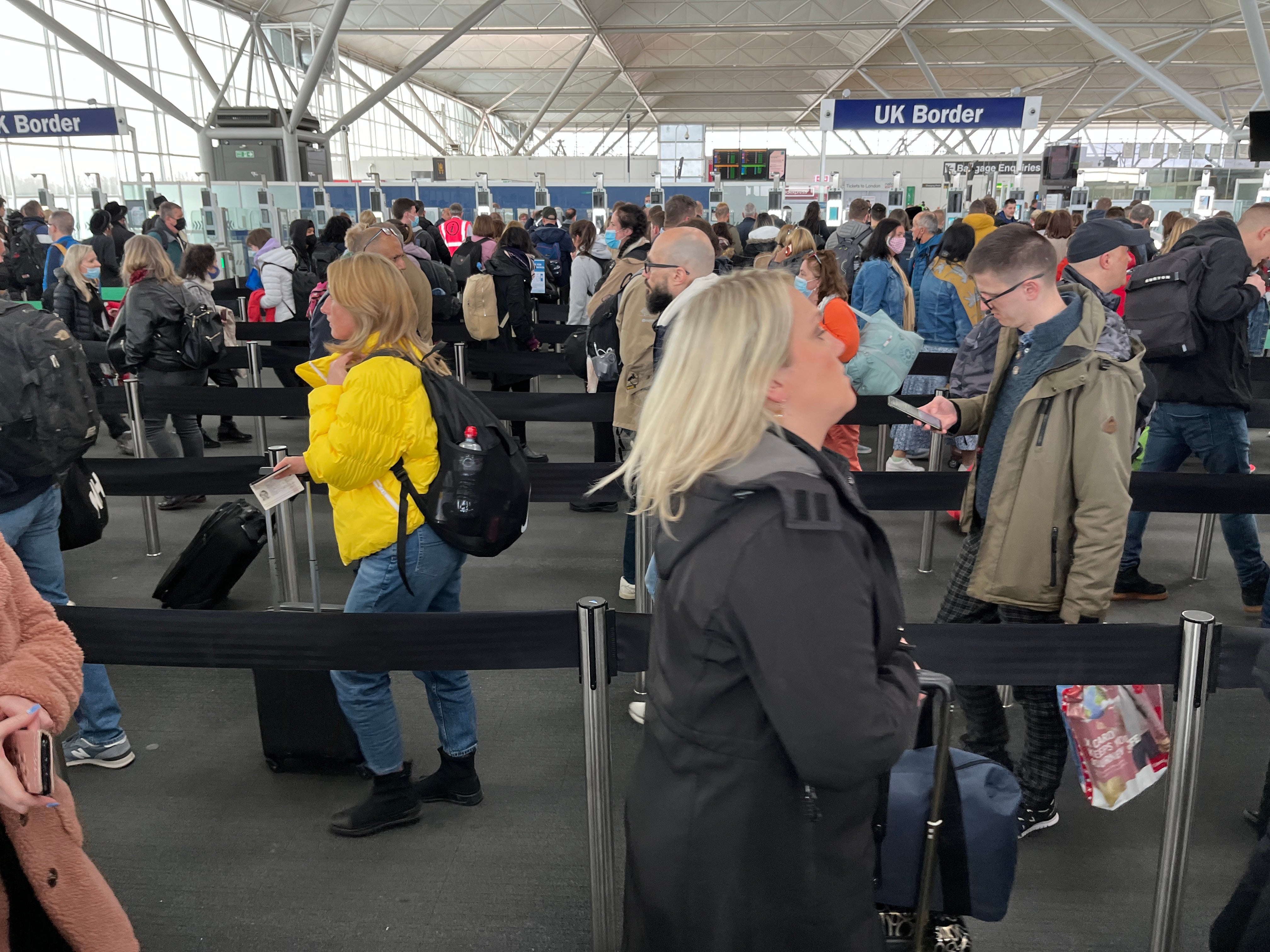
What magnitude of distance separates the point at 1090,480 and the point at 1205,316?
2247 millimetres

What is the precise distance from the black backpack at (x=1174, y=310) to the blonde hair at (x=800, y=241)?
2.07m

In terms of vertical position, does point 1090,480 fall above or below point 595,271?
below

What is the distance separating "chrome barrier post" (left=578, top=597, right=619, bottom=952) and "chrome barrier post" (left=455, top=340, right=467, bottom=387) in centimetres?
461

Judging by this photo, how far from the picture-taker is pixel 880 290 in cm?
623

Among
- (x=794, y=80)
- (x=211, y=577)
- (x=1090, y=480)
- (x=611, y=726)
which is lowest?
(x=611, y=726)

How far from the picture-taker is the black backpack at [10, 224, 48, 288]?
35.3 ft

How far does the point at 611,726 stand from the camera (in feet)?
11.9

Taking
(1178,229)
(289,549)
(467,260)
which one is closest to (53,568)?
(289,549)

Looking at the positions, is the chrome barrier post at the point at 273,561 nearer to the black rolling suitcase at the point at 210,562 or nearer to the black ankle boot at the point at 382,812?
the black rolling suitcase at the point at 210,562

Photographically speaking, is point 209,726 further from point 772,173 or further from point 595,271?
point 772,173

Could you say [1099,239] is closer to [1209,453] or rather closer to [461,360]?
[1209,453]

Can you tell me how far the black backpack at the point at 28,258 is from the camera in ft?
35.3

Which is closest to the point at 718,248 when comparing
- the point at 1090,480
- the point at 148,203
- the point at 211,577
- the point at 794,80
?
the point at 211,577

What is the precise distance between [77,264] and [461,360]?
282 centimetres
